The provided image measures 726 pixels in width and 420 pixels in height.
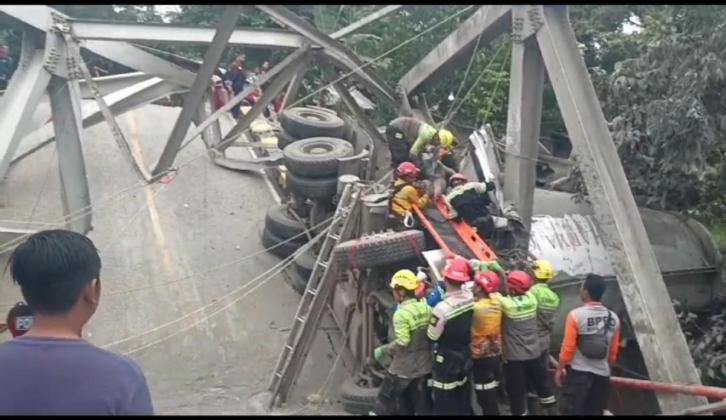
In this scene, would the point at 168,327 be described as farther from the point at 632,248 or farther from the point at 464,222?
the point at 632,248

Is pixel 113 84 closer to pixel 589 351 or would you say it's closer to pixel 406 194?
pixel 406 194

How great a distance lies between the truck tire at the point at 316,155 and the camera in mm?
9195

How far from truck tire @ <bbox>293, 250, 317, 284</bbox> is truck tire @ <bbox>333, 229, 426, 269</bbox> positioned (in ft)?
7.69

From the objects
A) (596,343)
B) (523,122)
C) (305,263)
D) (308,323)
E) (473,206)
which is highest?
(523,122)

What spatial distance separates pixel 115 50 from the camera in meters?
9.31

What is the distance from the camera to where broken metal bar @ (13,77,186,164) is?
1041 cm

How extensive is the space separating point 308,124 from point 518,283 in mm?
4992

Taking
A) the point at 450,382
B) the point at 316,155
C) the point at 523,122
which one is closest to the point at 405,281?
the point at 450,382

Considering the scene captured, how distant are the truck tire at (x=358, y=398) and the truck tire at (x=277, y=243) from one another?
2812mm

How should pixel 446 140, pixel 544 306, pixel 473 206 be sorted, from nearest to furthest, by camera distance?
1. pixel 544 306
2. pixel 473 206
3. pixel 446 140

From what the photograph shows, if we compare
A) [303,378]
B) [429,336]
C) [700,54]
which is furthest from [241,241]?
[700,54]

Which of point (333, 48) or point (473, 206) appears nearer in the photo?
point (473, 206)

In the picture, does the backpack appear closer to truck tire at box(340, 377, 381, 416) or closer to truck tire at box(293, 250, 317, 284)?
truck tire at box(340, 377, 381, 416)

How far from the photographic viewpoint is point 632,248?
21.2 ft
